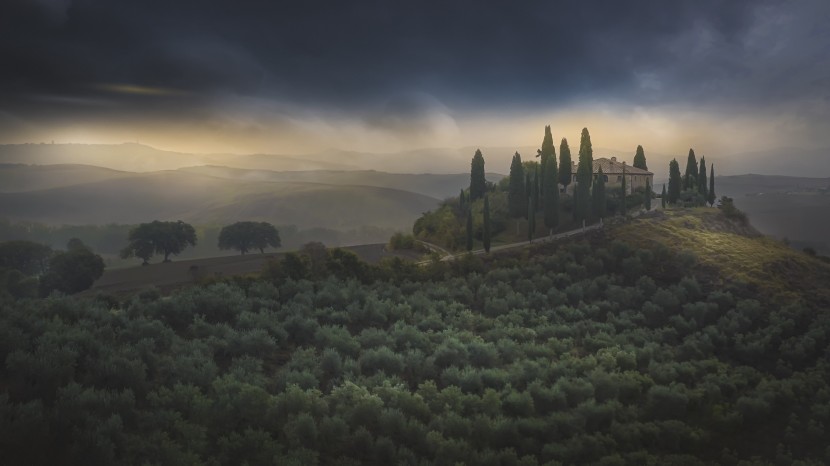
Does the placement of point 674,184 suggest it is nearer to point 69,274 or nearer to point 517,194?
point 517,194

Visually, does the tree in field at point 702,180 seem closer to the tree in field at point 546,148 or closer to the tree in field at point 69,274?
the tree in field at point 546,148

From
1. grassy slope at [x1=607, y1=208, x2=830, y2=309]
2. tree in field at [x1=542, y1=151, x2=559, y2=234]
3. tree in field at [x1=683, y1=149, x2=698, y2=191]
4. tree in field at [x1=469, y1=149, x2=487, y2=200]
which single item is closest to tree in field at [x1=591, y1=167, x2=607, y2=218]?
grassy slope at [x1=607, y1=208, x2=830, y2=309]

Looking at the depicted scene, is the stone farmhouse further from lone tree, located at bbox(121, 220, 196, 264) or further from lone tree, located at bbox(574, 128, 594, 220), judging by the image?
lone tree, located at bbox(121, 220, 196, 264)

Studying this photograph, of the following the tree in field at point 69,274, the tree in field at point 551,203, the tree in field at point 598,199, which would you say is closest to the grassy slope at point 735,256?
Result: the tree in field at point 598,199

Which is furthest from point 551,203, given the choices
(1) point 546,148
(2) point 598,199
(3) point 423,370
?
(3) point 423,370

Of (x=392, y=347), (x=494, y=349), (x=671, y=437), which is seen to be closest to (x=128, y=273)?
(x=392, y=347)
